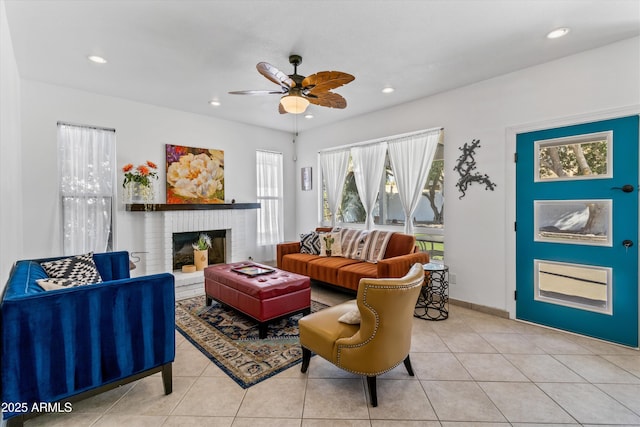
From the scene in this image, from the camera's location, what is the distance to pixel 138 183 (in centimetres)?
423

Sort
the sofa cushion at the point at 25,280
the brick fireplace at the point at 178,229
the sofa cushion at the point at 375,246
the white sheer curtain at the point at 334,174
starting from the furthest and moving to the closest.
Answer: the white sheer curtain at the point at 334,174 < the brick fireplace at the point at 178,229 < the sofa cushion at the point at 375,246 < the sofa cushion at the point at 25,280

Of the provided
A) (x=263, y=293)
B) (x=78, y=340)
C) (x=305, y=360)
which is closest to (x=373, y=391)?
(x=305, y=360)

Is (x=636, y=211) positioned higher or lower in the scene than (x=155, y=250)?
higher

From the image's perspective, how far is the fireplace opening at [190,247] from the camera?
486cm

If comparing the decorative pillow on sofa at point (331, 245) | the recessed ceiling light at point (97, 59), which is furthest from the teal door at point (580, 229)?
the recessed ceiling light at point (97, 59)

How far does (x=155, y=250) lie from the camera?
4422mm

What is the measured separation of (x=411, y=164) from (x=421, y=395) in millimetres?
3189

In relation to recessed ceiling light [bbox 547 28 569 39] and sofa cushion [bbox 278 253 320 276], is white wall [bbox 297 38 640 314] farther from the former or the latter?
sofa cushion [bbox 278 253 320 276]

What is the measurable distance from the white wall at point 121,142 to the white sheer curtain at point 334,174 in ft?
4.10

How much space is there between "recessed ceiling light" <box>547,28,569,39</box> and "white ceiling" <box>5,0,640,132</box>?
6cm

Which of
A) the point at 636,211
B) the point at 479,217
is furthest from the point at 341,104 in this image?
the point at 636,211

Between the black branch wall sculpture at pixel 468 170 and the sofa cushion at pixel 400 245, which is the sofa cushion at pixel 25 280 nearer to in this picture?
the sofa cushion at pixel 400 245

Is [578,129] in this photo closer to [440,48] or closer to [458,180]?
[458,180]

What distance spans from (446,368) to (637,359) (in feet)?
5.58
